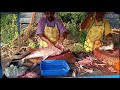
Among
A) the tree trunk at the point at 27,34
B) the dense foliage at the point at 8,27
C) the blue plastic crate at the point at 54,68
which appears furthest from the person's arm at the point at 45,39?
the dense foliage at the point at 8,27

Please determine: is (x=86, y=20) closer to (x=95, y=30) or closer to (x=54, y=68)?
(x=95, y=30)

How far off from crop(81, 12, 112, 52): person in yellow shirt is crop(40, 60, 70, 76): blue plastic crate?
38cm

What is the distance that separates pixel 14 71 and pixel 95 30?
4.08 ft

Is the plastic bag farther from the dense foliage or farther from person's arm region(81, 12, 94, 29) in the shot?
person's arm region(81, 12, 94, 29)

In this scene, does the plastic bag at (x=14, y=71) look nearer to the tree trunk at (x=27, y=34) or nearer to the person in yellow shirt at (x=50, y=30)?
the tree trunk at (x=27, y=34)

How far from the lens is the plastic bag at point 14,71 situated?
21.1ft

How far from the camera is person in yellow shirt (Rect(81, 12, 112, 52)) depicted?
6.40m

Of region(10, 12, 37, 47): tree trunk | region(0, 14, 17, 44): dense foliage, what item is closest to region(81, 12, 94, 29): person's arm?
region(10, 12, 37, 47): tree trunk

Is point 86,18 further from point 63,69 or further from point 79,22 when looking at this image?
point 63,69

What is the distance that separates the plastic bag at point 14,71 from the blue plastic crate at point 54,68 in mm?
260

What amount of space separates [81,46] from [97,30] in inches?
12.3
